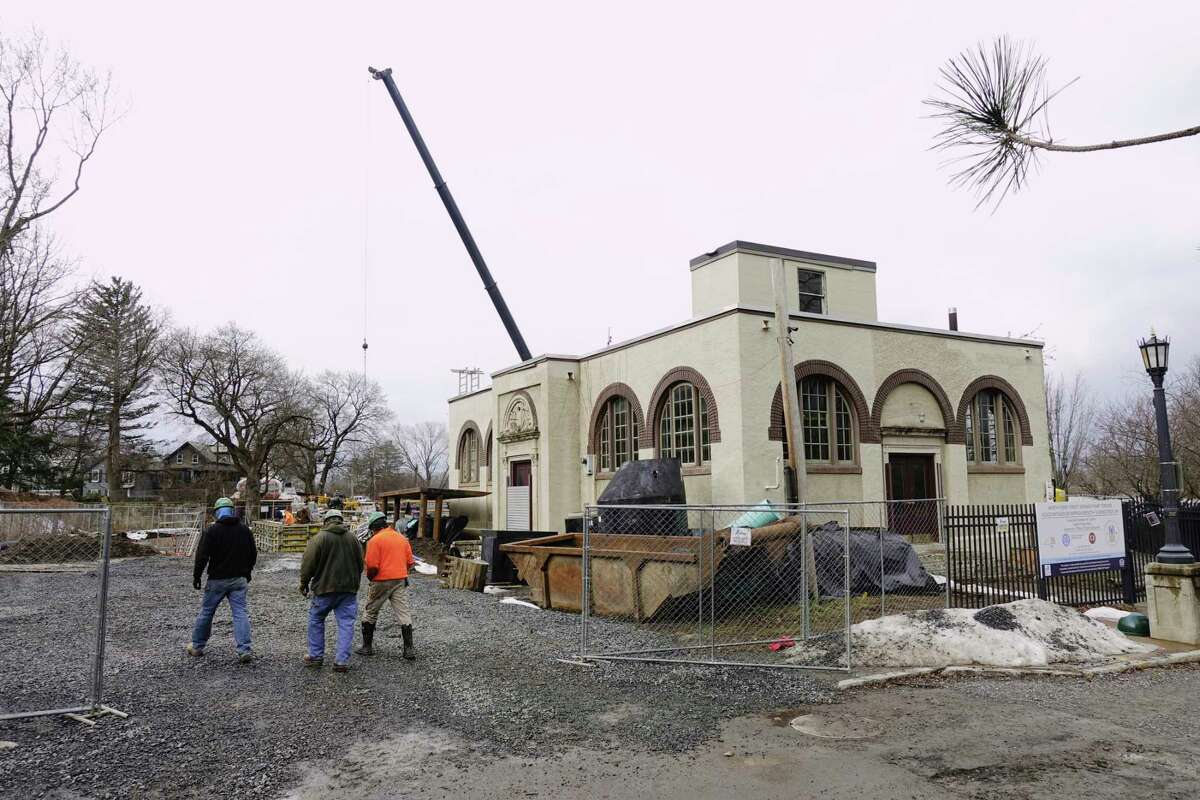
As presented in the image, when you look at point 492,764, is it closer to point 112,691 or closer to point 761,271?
point 112,691

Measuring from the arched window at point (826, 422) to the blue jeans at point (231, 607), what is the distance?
41.7 ft

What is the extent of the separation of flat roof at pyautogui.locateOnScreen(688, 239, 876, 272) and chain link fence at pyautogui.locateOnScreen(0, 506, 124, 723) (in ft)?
48.4

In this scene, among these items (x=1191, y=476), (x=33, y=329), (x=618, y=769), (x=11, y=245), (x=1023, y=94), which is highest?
(x=11, y=245)

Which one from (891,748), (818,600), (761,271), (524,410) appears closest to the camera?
(891,748)

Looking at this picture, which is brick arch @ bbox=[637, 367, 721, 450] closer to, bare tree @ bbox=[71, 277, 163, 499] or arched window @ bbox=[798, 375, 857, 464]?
arched window @ bbox=[798, 375, 857, 464]

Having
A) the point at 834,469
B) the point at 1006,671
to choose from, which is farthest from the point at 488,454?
the point at 1006,671

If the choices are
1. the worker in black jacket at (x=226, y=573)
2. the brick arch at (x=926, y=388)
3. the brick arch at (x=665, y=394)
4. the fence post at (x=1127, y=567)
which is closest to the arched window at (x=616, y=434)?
the brick arch at (x=665, y=394)

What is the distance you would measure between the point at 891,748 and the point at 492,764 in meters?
2.89

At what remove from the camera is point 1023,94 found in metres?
4.59

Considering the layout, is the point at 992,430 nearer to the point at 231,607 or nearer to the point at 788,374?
the point at 788,374

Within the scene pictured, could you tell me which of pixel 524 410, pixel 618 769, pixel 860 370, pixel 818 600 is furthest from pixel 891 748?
pixel 524 410

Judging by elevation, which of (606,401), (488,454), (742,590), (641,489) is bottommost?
(742,590)

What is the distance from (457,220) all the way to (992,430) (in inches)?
749

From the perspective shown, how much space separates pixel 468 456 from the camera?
105 ft
